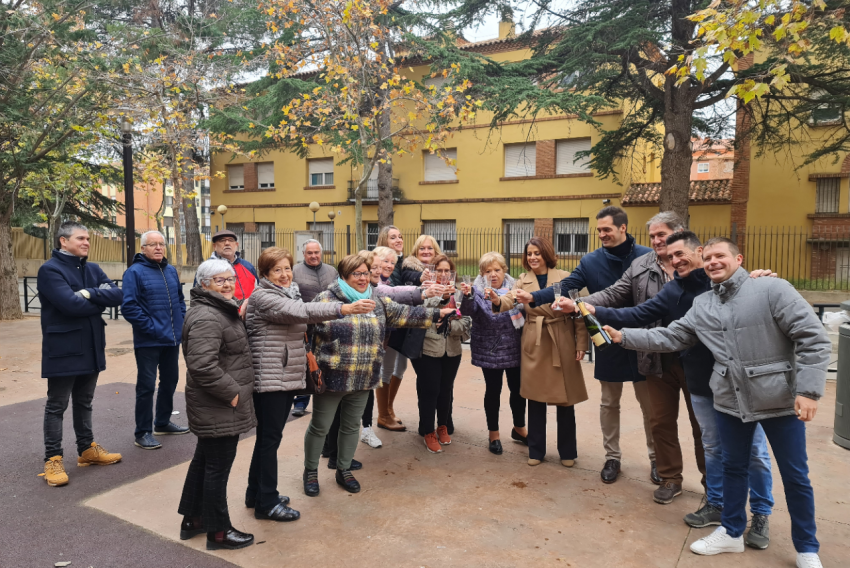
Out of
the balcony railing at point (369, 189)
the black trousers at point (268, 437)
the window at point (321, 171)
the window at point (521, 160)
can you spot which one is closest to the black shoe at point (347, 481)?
the black trousers at point (268, 437)

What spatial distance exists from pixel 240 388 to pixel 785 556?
3.14m

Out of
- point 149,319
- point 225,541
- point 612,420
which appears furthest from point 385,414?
point 225,541

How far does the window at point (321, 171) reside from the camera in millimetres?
28266

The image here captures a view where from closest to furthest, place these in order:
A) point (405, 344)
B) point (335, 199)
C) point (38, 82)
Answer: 1. point (405, 344)
2. point (38, 82)
3. point (335, 199)

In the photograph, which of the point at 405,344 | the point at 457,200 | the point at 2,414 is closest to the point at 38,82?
the point at 2,414

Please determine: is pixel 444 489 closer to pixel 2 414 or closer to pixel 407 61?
pixel 2 414

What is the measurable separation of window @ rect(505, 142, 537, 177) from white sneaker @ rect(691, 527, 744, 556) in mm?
21730

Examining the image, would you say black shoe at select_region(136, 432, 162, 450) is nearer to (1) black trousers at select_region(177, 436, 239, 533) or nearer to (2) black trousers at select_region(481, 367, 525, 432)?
(1) black trousers at select_region(177, 436, 239, 533)

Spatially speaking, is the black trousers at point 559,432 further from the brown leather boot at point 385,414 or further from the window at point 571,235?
the window at point 571,235

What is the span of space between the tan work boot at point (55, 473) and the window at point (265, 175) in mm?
26967

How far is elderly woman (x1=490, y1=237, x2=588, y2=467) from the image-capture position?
4.38 meters

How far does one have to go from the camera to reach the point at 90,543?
332 cm

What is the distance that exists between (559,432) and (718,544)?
4.86 feet

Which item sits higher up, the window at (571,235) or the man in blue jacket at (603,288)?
the window at (571,235)
